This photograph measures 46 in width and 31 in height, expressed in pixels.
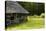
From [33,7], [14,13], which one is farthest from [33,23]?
[14,13]

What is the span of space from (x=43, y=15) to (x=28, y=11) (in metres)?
0.31

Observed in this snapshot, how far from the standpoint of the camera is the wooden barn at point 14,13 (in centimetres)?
141

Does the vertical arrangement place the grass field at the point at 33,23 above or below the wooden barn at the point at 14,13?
below

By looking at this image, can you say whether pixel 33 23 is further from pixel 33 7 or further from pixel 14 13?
pixel 14 13

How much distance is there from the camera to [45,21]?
1499mm

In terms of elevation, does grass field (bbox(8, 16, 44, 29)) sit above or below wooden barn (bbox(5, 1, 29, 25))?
below

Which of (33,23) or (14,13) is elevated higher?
(14,13)

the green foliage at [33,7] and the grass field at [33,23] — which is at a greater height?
the green foliage at [33,7]

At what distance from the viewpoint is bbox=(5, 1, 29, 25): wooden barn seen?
141 centimetres

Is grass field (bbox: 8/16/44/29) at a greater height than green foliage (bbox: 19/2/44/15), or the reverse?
green foliage (bbox: 19/2/44/15)

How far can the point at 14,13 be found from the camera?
1429 millimetres

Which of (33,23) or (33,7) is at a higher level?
(33,7)

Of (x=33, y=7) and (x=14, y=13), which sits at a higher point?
(x=33, y=7)

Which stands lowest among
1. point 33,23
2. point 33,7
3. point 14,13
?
point 33,23
